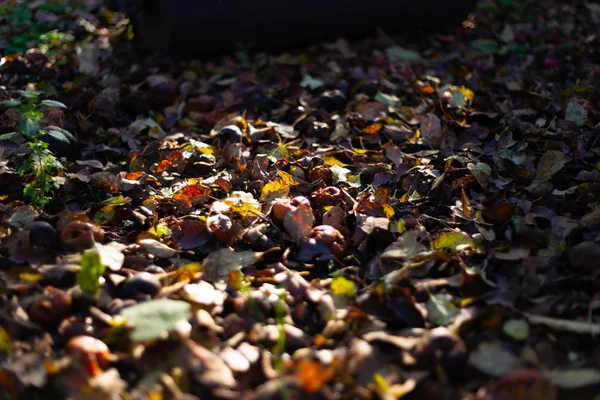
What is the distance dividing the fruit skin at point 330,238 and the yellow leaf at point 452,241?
262 mm

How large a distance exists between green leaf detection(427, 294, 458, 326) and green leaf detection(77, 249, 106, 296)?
2.61 feet

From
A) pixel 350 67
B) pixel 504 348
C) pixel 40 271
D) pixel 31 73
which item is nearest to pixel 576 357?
pixel 504 348

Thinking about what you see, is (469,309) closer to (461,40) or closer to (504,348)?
(504,348)

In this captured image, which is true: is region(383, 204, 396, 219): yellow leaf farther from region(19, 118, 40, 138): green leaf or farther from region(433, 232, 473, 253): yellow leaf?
region(19, 118, 40, 138): green leaf

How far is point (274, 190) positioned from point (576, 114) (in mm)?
1208

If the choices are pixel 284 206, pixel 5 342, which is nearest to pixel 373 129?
pixel 284 206

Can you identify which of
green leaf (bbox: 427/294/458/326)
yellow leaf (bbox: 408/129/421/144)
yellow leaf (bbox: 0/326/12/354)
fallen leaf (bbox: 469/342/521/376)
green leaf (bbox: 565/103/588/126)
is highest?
green leaf (bbox: 565/103/588/126)

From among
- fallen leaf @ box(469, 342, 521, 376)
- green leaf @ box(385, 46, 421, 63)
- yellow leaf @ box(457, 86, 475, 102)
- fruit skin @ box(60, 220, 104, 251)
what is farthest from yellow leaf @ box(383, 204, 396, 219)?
green leaf @ box(385, 46, 421, 63)

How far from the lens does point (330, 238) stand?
175cm

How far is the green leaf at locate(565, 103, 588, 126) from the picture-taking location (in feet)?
7.54

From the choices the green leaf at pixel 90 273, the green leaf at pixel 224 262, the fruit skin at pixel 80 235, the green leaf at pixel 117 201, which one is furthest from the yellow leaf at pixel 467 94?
the green leaf at pixel 90 273

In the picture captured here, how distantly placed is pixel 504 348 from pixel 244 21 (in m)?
2.23

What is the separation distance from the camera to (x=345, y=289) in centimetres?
154

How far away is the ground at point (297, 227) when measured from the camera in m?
1.29
